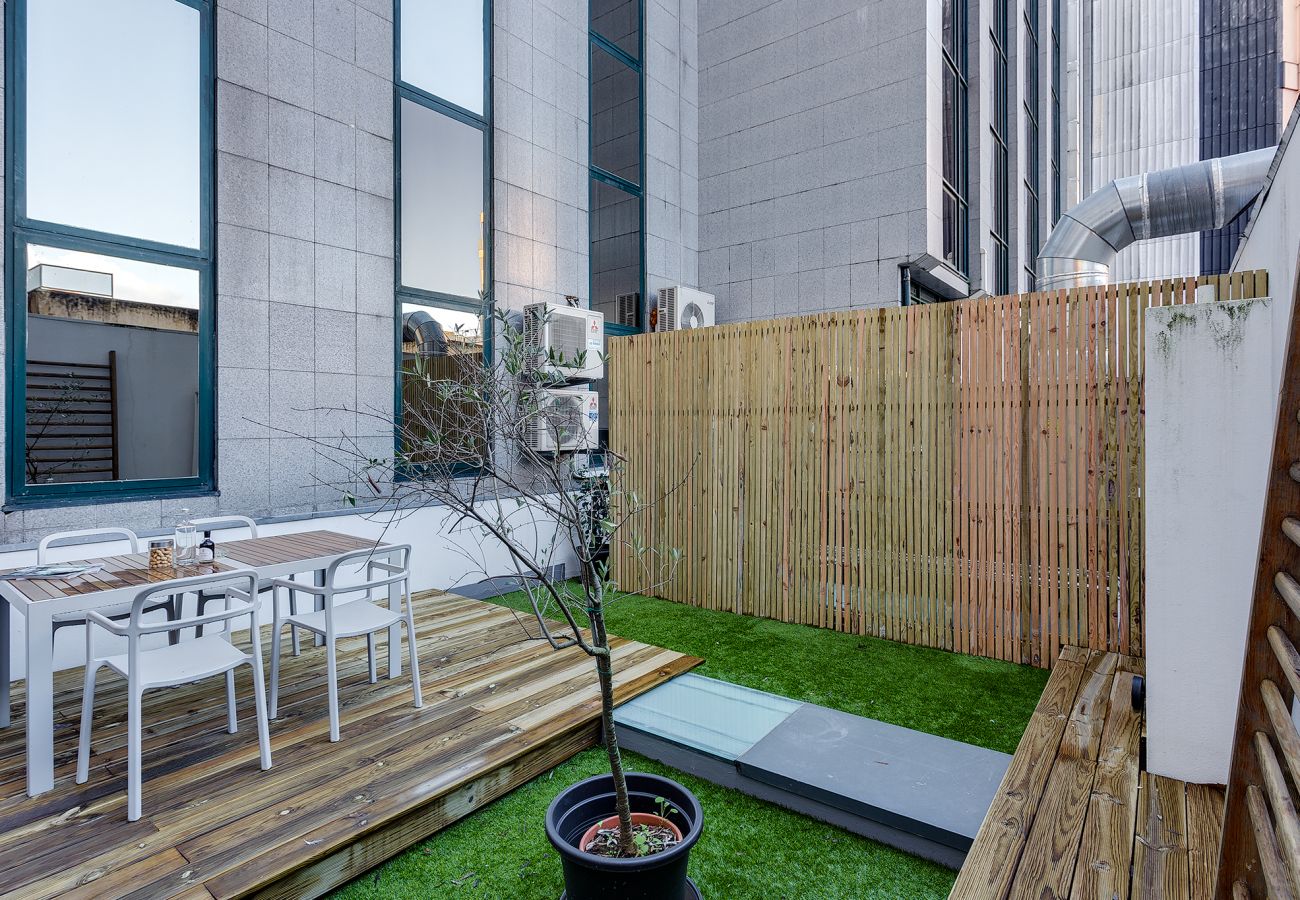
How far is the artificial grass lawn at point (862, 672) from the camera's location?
120 inches

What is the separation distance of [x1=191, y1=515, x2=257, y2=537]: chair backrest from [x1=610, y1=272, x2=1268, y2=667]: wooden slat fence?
2717 mm

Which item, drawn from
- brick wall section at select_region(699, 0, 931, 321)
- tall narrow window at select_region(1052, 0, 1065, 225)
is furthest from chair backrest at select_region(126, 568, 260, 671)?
tall narrow window at select_region(1052, 0, 1065, 225)

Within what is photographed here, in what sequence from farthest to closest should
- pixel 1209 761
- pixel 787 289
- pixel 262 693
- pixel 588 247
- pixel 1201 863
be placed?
1. pixel 787 289
2. pixel 588 247
3. pixel 262 693
4. pixel 1209 761
5. pixel 1201 863

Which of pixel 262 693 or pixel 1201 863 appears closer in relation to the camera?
pixel 1201 863

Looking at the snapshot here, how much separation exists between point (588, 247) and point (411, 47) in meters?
2.29

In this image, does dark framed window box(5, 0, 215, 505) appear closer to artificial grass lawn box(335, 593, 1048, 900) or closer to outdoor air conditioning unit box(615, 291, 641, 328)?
artificial grass lawn box(335, 593, 1048, 900)

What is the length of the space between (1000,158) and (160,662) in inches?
428

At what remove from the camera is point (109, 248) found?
3893 millimetres

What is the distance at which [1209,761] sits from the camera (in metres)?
2.11

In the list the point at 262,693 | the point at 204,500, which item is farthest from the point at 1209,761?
the point at 204,500

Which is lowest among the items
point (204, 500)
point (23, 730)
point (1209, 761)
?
point (23, 730)

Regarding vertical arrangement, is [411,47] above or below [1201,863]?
above

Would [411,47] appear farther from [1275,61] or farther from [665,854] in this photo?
[1275,61]

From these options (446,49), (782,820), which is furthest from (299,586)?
(446,49)
